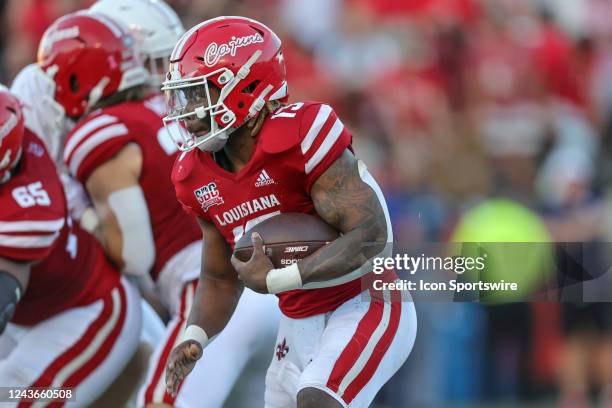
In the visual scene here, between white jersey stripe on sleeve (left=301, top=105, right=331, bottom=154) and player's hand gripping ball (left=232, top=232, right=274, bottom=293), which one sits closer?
player's hand gripping ball (left=232, top=232, right=274, bottom=293)

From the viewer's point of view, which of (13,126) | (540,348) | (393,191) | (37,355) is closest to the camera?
(13,126)

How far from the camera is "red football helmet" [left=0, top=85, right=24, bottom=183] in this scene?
16.0 feet

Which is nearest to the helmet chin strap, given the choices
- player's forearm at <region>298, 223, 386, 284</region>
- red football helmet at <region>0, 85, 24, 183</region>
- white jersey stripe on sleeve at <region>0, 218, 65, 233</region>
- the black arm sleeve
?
red football helmet at <region>0, 85, 24, 183</region>

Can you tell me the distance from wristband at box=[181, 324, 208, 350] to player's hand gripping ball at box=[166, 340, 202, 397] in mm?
18

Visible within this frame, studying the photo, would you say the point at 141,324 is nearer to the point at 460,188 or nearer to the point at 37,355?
the point at 37,355

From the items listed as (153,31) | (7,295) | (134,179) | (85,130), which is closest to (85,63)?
(85,130)

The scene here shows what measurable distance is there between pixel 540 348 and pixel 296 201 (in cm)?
428

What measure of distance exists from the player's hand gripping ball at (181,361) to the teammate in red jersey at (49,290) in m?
0.81

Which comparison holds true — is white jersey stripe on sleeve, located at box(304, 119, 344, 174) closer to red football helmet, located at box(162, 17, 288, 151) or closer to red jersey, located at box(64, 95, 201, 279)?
red football helmet, located at box(162, 17, 288, 151)

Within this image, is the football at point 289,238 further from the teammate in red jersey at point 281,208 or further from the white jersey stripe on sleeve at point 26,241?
the white jersey stripe on sleeve at point 26,241

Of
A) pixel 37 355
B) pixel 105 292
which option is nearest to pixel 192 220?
pixel 105 292

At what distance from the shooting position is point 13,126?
493 centimetres

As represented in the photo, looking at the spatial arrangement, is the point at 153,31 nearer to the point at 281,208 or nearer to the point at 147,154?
the point at 147,154

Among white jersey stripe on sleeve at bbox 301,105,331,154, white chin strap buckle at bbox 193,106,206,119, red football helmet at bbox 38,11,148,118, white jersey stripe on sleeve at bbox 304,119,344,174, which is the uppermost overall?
white chin strap buckle at bbox 193,106,206,119
